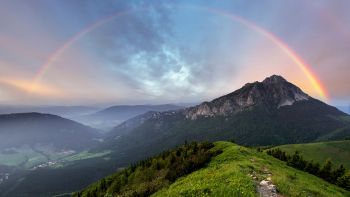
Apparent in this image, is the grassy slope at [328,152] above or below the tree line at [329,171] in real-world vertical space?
below

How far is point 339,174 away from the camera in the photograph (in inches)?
1474

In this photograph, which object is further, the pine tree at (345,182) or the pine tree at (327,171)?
the pine tree at (327,171)

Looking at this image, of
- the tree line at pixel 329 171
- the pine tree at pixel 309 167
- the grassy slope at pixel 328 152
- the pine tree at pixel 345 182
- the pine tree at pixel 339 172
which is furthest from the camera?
the grassy slope at pixel 328 152

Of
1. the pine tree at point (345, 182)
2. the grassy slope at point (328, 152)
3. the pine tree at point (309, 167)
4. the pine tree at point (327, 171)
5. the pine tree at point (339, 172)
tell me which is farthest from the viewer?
the grassy slope at point (328, 152)

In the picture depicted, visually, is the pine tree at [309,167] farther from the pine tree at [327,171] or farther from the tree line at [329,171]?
the pine tree at [327,171]

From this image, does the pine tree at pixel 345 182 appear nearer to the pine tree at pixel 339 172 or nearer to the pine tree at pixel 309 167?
the pine tree at pixel 339 172

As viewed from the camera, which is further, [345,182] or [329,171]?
[329,171]

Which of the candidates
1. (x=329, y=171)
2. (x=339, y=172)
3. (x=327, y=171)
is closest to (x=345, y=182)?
(x=339, y=172)

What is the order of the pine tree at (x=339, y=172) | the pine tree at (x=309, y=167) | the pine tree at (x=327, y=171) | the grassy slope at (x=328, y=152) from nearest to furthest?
the pine tree at (x=339, y=172) < the pine tree at (x=327, y=171) < the pine tree at (x=309, y=167) < the grassy slope at (x=328, y=152)

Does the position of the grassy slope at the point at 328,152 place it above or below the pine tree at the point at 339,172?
below

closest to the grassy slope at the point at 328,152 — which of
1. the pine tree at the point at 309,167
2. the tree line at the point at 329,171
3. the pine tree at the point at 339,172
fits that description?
the tree line at the point at 329,171

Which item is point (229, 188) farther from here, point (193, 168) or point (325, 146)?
point (325, 146)

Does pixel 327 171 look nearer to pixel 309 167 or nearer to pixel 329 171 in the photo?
pixel 329 171

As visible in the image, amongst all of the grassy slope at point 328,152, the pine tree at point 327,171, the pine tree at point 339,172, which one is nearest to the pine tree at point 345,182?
the pine tree at point 339,172
